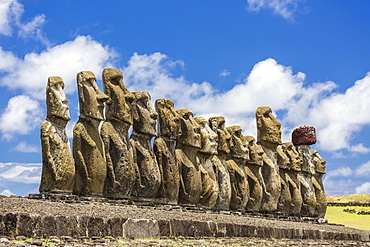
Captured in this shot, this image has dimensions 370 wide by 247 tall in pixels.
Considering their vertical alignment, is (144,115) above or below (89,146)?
above

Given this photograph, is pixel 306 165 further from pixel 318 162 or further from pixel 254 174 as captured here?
pixel 254 174

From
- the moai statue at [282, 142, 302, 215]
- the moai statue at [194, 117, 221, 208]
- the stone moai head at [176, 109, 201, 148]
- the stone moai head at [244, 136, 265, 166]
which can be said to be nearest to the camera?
the stone moai head at [176, 109, 201, 148]

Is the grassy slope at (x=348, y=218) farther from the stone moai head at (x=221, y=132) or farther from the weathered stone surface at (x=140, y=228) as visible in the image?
the weathered stone surface at (x=140, y=228)

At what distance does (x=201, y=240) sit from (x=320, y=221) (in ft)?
55.0

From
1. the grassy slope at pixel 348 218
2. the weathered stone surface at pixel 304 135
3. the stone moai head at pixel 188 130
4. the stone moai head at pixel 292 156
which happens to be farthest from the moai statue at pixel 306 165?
the stone moai head at pixel 188 130

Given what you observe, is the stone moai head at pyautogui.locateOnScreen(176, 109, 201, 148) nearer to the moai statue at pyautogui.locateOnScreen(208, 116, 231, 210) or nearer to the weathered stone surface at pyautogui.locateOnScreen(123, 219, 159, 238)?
the moai statue at pyautogui.locateOnScreen(208, 116, 231, 210)

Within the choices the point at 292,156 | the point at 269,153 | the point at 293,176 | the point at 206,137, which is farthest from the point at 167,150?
the point at 293,176

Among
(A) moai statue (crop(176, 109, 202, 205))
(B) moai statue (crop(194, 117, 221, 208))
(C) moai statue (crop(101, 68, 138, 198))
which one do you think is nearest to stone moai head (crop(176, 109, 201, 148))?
(A) moai statue (crop(176, 109, 202, 205))

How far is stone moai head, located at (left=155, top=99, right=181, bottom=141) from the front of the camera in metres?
17.6

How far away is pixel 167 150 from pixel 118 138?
7.67 feet

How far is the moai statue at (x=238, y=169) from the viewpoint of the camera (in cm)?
2109

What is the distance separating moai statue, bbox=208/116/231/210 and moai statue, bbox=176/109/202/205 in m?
1.57

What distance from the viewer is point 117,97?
15664 mm

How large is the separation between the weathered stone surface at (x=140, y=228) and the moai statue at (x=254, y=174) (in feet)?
39.6
